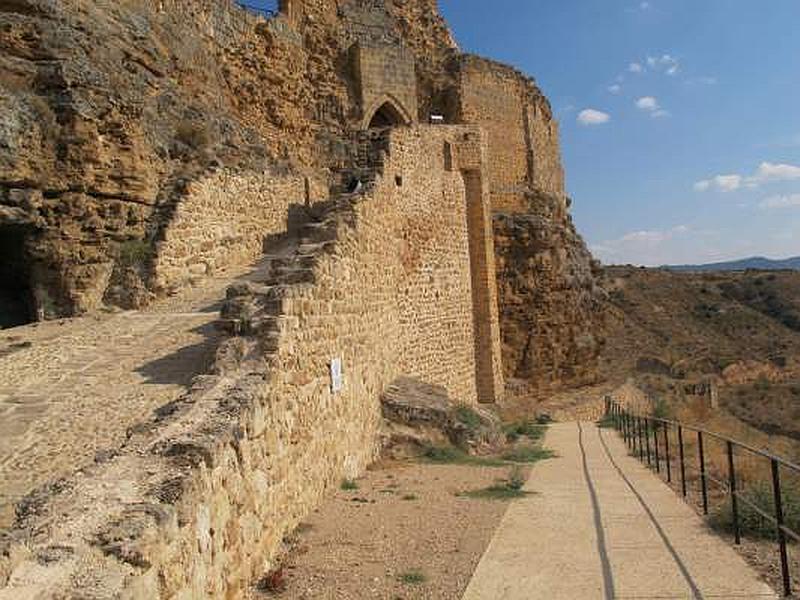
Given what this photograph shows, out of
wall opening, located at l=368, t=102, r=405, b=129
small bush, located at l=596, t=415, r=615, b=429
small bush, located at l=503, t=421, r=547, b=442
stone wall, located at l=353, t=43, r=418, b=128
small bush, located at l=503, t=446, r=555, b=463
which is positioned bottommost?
small bush, located at l=596, t=415, r=615, b=429

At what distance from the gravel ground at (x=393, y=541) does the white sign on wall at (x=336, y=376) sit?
1.11 metres

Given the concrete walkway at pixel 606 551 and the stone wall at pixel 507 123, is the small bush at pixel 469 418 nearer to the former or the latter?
the concrete walkway at pixel 606 551

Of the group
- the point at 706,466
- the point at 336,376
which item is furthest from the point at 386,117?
the point at 336,376

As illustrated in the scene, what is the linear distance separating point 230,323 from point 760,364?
38.1 m

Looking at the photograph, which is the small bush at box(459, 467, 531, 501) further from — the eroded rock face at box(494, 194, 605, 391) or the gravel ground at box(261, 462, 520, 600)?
the eroded rock face at box(494, 194, 605, 391)

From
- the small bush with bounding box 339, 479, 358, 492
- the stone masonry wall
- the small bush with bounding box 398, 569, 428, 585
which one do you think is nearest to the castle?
the stone masonry wall

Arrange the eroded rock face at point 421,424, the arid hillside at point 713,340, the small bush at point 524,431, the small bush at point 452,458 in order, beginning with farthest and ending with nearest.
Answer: the arid hillside at point 713,340
the small bush at point 524,431
the eroded rock face at point 421,424
the small bush at point 452,458

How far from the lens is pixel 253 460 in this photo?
17.0ft

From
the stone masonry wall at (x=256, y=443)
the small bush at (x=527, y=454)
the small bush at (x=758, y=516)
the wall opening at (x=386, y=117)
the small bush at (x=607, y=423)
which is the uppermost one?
the wall opening at (x=386, y=117)

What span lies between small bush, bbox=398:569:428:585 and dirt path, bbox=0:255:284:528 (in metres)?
2.21

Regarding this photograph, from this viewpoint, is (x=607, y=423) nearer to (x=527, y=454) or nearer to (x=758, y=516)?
(x=527, y=454)

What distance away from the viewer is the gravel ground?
496cm

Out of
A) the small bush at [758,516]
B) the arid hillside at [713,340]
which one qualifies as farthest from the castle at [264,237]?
the arid hillside at [713,340]

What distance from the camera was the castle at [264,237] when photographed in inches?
166
